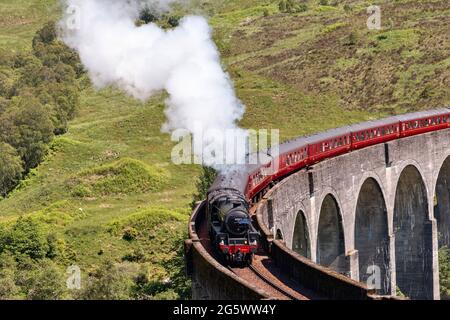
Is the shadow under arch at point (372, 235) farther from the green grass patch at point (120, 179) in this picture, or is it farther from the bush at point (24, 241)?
the green grass patch at point (120, 179)

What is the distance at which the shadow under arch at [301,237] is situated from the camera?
4081 cm

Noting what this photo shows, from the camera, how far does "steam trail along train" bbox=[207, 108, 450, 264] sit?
2816cm

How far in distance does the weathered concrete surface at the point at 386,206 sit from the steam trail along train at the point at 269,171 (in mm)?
776

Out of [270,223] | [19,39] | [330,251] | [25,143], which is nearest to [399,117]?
[330,251]

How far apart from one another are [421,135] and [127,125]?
111ft

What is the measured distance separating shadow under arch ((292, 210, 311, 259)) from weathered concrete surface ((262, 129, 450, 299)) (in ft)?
0.60

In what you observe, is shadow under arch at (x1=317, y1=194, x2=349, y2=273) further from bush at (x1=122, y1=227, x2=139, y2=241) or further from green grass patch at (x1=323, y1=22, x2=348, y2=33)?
green grass patch at (x1=323, y1=22, x2=348, y2=33)

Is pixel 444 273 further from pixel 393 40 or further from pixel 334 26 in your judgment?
pixel 334 26

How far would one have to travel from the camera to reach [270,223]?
34125mm

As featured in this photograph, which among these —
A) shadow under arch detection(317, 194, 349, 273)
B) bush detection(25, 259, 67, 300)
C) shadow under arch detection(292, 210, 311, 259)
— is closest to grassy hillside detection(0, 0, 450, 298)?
bush detection(25, 259, 67, 300)

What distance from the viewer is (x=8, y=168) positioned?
6512 centimetres

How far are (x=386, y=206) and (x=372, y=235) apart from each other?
1.76 meters

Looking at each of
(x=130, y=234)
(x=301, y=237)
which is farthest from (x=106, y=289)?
(x=130, y=234)
